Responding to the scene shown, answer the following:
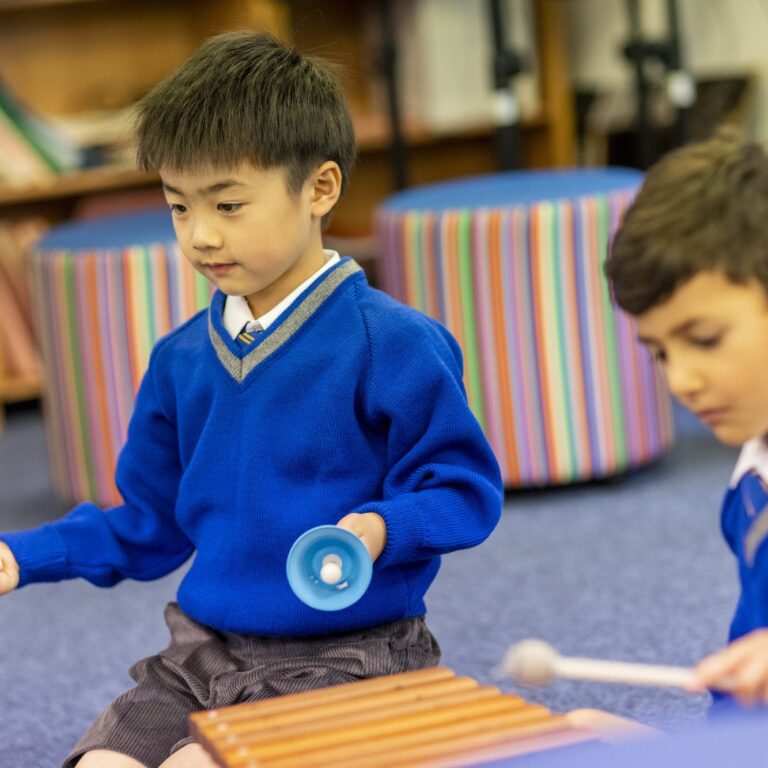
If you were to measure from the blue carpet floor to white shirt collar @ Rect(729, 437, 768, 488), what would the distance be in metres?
0.60

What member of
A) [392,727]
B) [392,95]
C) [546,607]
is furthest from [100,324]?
[392,727]

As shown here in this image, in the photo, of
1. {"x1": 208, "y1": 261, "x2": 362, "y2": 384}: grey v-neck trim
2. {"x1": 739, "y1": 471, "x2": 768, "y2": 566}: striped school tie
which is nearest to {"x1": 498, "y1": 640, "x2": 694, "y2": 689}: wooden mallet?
{"x1": 739, "y1": 471, "x2": 768, "y2": 566}: striped school tie

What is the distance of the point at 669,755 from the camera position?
2.59 ft

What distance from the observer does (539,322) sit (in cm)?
241

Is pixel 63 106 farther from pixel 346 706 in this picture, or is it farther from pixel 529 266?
pixel 346 706

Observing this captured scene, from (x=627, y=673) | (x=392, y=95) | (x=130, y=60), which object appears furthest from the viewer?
(x=130, y=60)

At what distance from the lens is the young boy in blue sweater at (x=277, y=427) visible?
130 centimetres

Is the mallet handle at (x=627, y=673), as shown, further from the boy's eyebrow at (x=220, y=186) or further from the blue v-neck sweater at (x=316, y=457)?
the boy's eyebrow at (x=220, y=186)

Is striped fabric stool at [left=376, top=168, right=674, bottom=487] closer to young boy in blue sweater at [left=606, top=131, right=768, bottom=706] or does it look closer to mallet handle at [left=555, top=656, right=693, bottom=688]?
young boy in blue sweater at [left=606, top=131, right=768, bottom=706]

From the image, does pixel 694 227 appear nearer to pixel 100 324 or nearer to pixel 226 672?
pixel 226 672

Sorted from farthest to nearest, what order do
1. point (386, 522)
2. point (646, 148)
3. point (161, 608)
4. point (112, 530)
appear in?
point (646, 148) → point (161, 608) → point (112, 530) → point (386, 522)

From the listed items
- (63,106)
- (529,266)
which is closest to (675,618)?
(529,266)

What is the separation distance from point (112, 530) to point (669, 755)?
2.54ft

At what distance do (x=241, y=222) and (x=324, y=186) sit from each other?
108 millimetres
